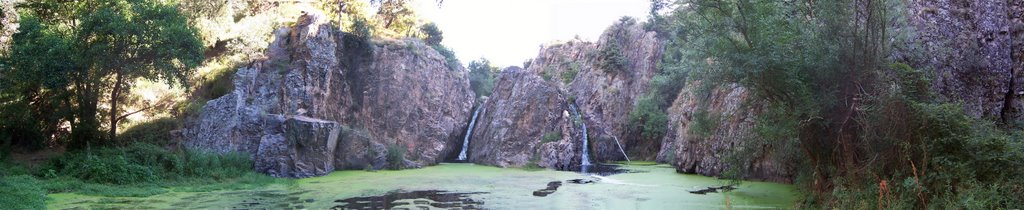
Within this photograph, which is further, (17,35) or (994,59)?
(17,35)

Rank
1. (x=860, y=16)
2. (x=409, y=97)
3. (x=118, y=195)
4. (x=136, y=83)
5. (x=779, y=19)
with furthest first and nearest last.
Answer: (x=409, y=97)
(x=136, y=83)
(x=118, y=195)
(x=779, y=19)
(x=860, y=16)

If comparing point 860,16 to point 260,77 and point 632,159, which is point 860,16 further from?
point 632,159

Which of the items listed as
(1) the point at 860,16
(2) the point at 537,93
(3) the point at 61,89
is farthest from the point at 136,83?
(1) the point at 860,16

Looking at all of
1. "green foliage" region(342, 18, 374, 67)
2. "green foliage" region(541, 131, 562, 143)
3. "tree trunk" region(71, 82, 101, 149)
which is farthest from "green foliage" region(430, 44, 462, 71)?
"tree trunk" region(71, 82, 101, 149)

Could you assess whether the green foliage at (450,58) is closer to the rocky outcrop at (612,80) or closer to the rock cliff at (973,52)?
the rocky outcrop at (612,80)

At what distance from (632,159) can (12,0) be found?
30.0 metres

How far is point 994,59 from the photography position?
1272 cm

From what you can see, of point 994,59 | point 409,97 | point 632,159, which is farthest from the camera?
point 632,159

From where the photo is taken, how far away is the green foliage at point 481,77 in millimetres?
48219

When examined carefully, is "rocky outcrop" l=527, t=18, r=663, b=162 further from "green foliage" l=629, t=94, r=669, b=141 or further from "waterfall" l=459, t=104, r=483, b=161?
"waterfall" l=459, t=104, r=483, b=161

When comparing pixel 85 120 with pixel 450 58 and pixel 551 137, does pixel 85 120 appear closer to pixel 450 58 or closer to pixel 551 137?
pixel 551 137

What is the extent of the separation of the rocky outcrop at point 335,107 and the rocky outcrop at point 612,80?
331 inches

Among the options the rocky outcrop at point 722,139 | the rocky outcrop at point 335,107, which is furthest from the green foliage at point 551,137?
the rocky outcrop at point 722,139

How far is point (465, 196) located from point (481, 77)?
114 feet
